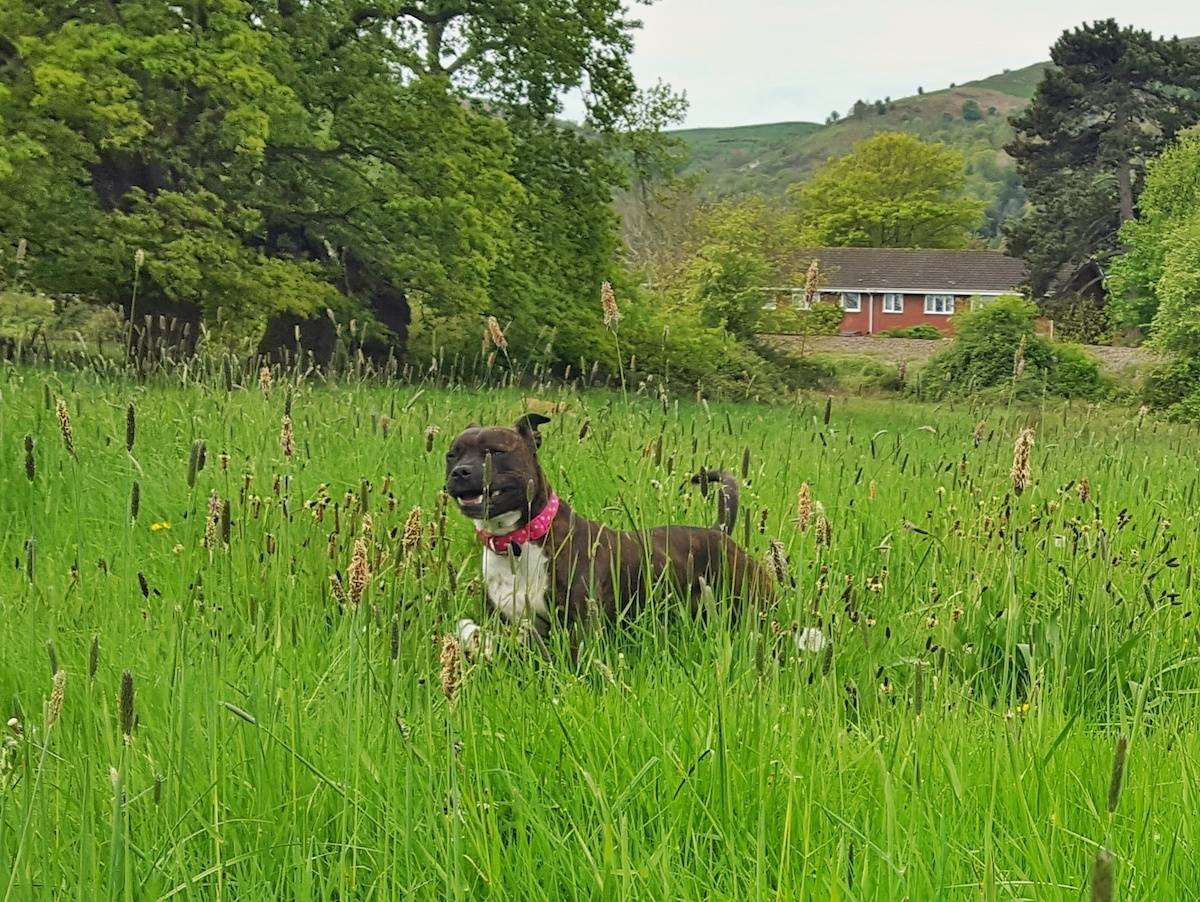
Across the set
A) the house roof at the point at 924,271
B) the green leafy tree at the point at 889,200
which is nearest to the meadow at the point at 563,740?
the house roof at the point at 924,271

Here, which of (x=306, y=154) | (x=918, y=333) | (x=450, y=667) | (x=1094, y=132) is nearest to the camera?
(x=450, y=667)

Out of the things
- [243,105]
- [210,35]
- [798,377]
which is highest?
[210,35]

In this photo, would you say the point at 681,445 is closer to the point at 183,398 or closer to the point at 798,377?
the point at 183,398

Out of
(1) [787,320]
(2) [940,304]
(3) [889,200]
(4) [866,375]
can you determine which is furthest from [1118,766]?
(3) [889,200]

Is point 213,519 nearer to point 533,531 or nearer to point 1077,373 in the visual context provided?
point 533,531

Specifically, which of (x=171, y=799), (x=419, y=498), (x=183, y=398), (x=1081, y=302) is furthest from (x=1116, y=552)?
(x=1081, y=302)

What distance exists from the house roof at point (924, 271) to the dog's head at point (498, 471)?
6788 cm

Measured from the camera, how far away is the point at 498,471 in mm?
4430

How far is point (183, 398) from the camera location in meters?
7.14

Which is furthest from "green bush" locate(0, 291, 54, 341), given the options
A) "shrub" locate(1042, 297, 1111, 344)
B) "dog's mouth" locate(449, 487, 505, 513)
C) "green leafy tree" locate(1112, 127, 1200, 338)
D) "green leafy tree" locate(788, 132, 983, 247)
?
"green leafy tree" locate(788, 132, 983, 247)

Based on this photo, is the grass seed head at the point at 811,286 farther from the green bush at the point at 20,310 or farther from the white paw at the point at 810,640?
the green bush at the point at 20,310

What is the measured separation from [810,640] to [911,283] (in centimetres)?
7286

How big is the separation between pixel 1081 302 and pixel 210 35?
149 ft

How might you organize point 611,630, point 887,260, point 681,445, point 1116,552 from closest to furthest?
point 611,630, point 1116,552, point 681,445, point 887,260
